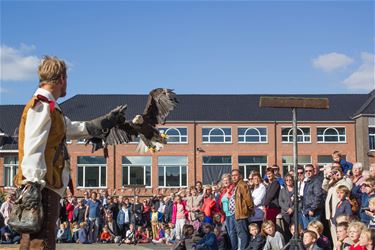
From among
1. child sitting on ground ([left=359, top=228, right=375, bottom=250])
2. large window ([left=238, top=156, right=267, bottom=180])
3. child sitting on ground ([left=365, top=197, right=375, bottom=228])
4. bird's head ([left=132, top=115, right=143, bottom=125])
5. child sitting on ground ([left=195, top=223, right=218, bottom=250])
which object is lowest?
child sitting on ground ([left=195, top=223, right=218, bottom=250])

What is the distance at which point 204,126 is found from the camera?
178ft

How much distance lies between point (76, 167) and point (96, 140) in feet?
157

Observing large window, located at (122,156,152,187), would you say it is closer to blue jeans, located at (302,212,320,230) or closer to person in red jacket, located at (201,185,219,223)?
person in red jacket, located at (201,185,219,223)

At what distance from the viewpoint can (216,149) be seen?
53594 millimetres

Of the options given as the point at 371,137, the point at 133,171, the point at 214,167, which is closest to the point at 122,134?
the point at 214,167

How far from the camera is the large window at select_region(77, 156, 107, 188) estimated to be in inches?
2080

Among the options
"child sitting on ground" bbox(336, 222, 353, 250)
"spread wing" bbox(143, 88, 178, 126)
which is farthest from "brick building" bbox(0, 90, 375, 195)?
"spread wing" bbox(143, 88, 178, 126)

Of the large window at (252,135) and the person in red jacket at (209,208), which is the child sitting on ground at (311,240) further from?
the large window at (252,135)

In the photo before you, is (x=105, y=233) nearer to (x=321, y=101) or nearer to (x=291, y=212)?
(x=291, y=212)

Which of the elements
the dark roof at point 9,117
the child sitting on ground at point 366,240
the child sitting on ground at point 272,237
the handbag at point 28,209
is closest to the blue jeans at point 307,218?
the child sitting on ground at point 272,237

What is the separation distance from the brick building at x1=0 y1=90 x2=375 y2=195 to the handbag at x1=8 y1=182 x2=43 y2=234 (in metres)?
47.8

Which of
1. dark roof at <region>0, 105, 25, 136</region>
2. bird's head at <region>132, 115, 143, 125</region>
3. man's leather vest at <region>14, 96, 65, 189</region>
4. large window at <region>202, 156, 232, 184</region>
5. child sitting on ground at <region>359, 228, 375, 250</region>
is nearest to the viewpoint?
man's leather vest at <region>14, 96, 65, 189</region>

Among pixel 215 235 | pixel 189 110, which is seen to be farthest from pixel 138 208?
pixel 189 110

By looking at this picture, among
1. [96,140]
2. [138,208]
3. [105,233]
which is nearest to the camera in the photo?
[96,140]
